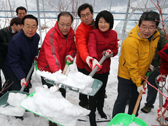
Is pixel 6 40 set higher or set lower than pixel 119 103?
higher

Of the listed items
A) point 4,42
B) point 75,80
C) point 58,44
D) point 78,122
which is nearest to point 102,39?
point 58,44

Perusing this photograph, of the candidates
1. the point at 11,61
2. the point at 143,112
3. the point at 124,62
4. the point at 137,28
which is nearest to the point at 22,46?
the point at 11,61

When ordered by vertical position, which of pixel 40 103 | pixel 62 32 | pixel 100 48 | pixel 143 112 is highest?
pixel 62 32

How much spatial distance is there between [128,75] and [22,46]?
4.83ft

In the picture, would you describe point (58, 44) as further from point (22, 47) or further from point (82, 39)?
point (22, 47)

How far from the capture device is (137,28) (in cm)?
157

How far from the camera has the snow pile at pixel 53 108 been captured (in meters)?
1.15

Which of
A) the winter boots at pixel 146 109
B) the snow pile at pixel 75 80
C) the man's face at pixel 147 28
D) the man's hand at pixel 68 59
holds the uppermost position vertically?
the man's face at pixel 147 28

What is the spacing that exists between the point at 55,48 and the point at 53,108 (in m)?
0.77

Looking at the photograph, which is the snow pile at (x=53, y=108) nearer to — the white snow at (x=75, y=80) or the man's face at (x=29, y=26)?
the white snow at (x=75, y=80)

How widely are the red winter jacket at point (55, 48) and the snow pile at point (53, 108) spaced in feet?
1.16

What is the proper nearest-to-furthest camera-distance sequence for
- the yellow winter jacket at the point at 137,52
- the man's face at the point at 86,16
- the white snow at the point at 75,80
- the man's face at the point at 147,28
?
1. the white snow at the point at 75,80
2. the man's face at the point at 147,28
3. the yellow winter jacket at the point at 137,52
4. the man's face at the point at 86,16

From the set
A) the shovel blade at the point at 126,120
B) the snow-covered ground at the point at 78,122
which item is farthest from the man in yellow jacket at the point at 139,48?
the snow-covered ground at the point at 78,122

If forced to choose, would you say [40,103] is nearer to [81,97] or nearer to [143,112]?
[81,97]
